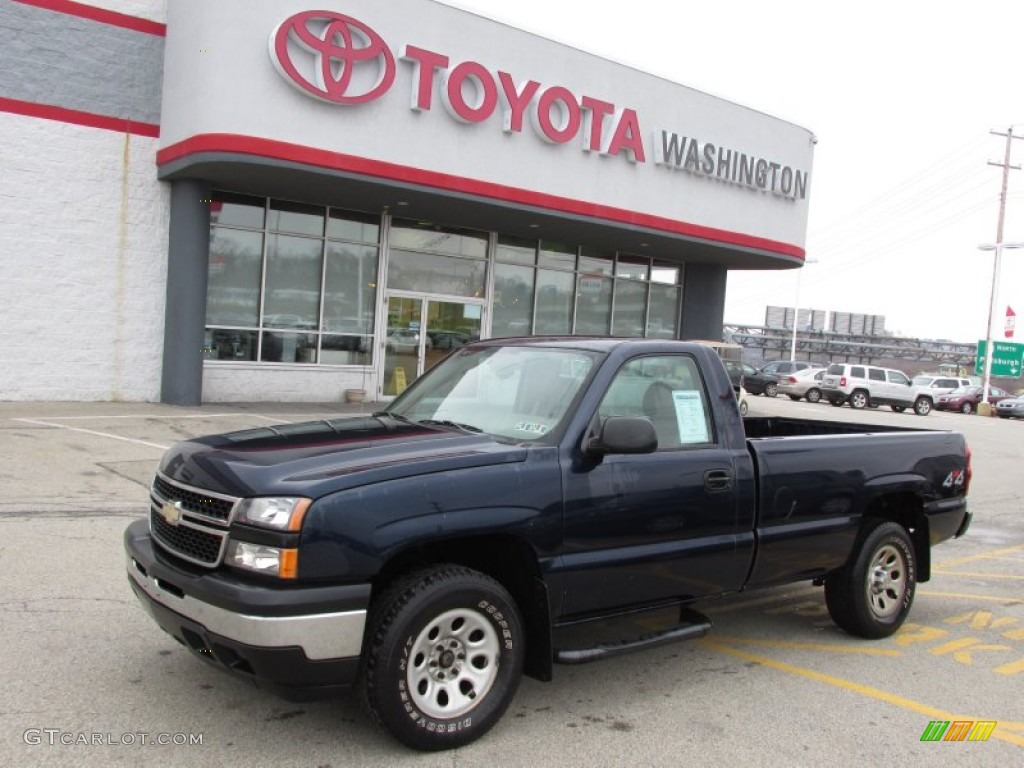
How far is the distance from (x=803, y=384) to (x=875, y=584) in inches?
1128

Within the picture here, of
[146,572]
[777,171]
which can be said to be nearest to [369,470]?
[146,572]

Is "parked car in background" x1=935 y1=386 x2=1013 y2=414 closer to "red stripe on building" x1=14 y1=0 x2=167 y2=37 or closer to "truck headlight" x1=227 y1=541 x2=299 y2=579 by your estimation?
"red stripe on building" x1=14 y1=0 x2=167 y2=37

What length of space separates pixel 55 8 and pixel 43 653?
13087 mm

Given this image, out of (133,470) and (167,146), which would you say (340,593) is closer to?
(133,470)

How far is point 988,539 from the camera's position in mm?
8977

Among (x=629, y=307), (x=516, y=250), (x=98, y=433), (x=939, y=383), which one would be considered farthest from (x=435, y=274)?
(x=939, y=383)

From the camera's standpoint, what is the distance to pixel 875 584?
534 cm

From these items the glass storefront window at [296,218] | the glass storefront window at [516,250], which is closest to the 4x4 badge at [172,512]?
the glass storefront window at [296,218]

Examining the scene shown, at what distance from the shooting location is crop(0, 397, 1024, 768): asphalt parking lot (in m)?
3.51

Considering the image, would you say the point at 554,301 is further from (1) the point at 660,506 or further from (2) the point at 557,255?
(1) the point at 660,506

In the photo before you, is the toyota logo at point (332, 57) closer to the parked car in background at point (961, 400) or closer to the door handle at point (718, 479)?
the door handle at point (718, 479)

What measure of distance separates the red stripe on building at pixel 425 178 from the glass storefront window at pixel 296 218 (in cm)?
226

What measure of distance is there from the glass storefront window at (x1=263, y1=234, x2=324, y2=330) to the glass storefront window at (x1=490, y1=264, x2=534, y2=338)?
14.1 ft

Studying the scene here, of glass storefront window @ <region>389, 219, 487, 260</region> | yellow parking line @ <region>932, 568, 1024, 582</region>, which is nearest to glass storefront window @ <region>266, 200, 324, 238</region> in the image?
glass storefront window @ <region>389, 219, 487, 260</region>
